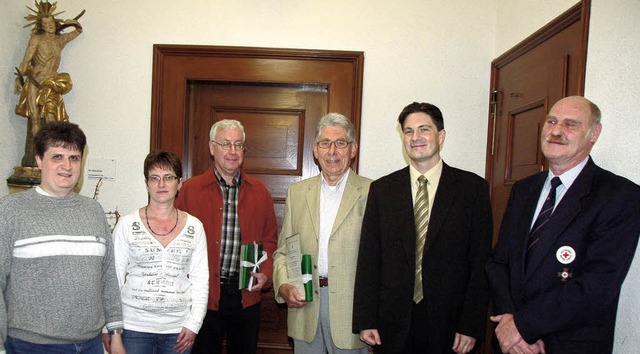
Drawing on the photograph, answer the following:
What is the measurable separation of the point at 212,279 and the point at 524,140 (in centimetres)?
181

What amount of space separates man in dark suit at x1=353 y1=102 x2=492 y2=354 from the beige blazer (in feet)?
0.37

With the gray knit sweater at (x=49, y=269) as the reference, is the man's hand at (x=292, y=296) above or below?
below

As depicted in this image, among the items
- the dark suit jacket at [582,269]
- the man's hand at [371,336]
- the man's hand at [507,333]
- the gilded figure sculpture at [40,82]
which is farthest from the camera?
the gilded figure sculpture at [40,82]

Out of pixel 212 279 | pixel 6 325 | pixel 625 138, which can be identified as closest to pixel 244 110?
pixel 212 279

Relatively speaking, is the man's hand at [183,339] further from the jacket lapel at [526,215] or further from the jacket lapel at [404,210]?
the jacket lapel at [526,215]

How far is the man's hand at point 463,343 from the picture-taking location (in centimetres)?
191

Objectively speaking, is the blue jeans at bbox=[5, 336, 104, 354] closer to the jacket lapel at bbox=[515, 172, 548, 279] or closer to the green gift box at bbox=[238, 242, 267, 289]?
the green gift box at bbox=[238, 242, 267, 289]

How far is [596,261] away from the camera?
62.5 inches

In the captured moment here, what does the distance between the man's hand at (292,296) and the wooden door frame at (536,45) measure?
148 cm

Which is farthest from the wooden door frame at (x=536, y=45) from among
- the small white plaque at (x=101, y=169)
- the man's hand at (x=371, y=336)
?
the small white plaque at (x=101, y=169)

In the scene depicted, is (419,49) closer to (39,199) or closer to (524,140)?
(524,140)

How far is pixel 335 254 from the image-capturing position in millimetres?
2189

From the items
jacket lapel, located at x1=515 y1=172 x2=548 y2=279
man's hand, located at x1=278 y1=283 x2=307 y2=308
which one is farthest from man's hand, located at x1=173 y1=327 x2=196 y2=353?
jacket lapel, located at x1=515 y1=172 x2=548 y2=279

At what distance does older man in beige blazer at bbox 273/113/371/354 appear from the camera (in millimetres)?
2170
